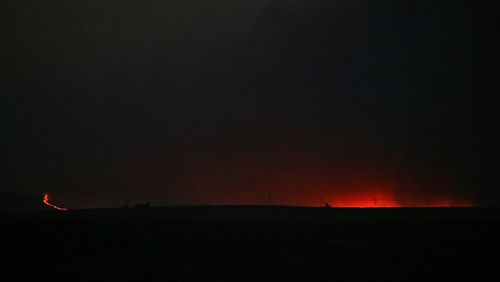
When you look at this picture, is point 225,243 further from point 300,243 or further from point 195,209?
point 195,209

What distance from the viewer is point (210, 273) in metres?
35.1

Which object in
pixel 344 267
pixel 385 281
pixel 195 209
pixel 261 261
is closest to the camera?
pixel 385 281

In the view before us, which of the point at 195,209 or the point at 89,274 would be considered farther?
the point at 195,209

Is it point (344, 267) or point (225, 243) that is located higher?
point (225, 243)

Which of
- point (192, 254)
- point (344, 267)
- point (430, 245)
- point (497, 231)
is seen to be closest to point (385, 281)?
point (344, 267)

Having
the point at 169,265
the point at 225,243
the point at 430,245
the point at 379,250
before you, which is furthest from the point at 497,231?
the point at 169,265

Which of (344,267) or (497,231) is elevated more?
(497,231)

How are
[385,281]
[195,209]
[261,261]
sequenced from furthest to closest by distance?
[195,209]
[261,261]
[385,281]

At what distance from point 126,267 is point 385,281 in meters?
16.4

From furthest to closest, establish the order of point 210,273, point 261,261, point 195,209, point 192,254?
point 195,209 < point 192,254 < point 261,261 < point 210,273

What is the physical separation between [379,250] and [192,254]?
14984mm

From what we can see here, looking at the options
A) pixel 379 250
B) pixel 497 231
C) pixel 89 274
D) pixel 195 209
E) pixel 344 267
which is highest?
pixel 195 209

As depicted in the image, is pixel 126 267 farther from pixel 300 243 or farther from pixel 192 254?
pixel 300 243

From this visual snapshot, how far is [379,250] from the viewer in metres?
47.5
